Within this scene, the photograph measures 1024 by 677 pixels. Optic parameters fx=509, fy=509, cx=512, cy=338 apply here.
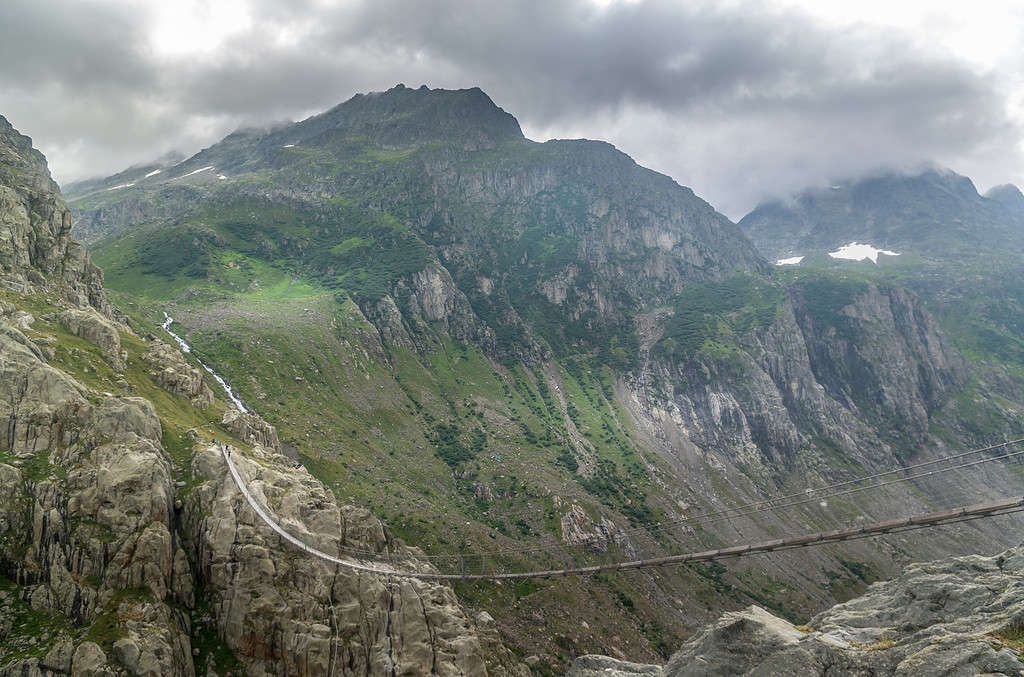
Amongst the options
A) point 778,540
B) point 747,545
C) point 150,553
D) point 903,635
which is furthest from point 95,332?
point 778,540

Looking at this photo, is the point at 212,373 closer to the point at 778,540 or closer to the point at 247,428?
the point at 247,428

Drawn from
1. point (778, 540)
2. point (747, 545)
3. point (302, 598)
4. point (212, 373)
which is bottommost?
point (302, 598)

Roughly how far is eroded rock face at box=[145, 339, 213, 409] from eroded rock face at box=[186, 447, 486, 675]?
71.4ft

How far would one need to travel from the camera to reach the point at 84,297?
70125 mm

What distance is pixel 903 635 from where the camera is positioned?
23.6m

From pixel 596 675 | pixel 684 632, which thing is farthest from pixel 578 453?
pixel 596 675

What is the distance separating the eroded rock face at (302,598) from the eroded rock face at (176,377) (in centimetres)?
2177

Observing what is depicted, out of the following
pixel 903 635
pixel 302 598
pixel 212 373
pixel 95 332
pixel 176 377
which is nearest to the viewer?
pixel 903 635

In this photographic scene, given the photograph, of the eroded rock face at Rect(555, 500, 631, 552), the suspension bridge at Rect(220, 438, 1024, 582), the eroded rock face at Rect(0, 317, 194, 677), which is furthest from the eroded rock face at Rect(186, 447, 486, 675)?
the eroded rock face at Rect(555, 500, 631, 552)

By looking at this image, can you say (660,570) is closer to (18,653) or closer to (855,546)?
(855,546)

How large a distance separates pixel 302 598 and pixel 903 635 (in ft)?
140

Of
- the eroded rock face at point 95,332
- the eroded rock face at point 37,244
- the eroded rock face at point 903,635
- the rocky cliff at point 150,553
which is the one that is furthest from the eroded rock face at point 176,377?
the eroded rock face at point 903,635

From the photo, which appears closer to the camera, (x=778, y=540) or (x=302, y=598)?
(x=302, y=598)

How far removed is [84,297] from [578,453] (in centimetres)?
14931
